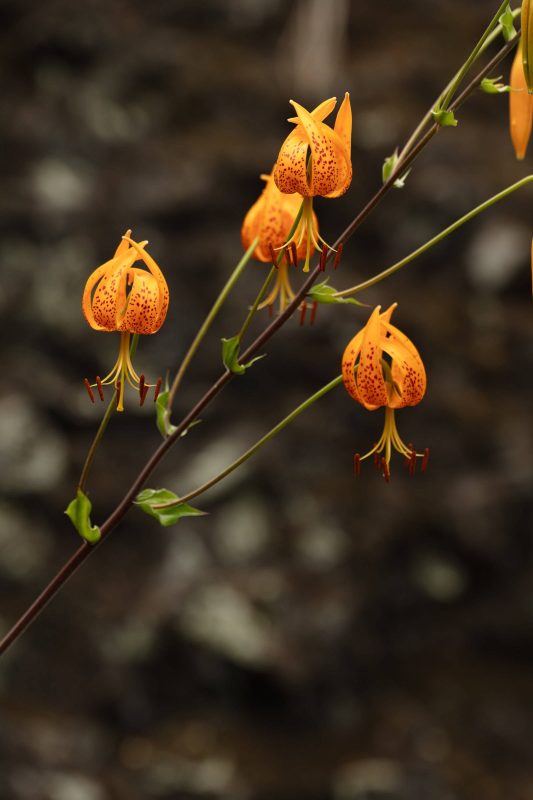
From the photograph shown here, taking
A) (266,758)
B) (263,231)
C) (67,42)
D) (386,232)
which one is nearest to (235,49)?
(67,42)

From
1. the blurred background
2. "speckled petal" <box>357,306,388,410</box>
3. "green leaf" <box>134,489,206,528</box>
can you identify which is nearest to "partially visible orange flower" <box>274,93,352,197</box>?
"speckled petal" <box>357,306,388,410</box>

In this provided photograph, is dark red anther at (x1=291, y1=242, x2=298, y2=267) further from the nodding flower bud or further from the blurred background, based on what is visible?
the blurred background

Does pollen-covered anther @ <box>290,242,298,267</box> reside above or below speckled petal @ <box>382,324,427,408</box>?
above

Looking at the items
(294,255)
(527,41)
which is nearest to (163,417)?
(294,255)

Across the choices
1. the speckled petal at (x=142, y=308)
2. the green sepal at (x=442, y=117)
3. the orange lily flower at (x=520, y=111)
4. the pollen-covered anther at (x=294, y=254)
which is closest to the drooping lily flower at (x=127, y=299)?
the speckled petal at (x=142, y=308)

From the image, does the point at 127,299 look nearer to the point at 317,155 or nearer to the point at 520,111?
the point at 317,155

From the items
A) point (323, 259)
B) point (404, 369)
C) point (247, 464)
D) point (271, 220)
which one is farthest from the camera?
point (247, 464)

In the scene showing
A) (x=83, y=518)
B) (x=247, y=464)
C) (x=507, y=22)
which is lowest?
(x=83, y=518)

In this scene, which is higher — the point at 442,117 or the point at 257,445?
the point at 442,117
